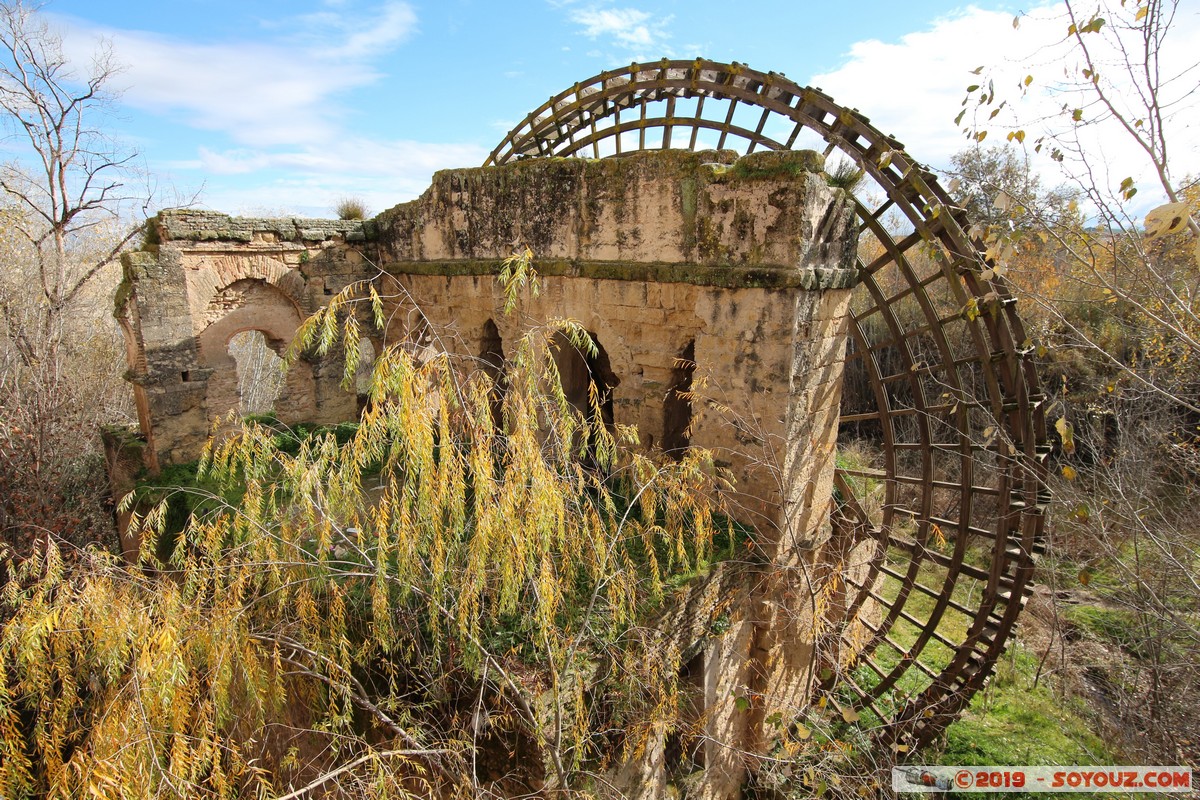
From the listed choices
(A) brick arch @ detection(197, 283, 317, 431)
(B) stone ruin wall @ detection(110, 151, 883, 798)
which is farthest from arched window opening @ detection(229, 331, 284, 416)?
(B) stone ruin wall @ detection(110, 151, 883, 798)

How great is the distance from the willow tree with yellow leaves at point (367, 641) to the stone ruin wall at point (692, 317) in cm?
74

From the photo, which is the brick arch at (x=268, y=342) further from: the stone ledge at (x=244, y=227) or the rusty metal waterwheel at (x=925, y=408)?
the rusty metal waterwheel at (x=925, y=408)

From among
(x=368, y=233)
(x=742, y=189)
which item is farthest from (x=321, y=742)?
(x=368, y=233)

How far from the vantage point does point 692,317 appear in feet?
18.1

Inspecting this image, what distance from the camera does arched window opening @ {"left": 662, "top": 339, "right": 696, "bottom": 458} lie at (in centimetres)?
591

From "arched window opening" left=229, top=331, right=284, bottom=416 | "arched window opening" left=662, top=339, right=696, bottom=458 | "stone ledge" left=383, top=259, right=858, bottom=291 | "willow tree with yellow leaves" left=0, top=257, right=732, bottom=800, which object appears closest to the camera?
"willow tree with yellow leaves" left=0, top=257, right=732, bottom=800

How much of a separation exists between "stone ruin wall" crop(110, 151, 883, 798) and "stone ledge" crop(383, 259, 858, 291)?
2cm

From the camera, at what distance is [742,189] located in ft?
16.6

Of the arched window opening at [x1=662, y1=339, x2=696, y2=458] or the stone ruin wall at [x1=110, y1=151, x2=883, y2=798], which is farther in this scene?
the arched window opening at [x1=662, y1=339, x2=696, y2=458]

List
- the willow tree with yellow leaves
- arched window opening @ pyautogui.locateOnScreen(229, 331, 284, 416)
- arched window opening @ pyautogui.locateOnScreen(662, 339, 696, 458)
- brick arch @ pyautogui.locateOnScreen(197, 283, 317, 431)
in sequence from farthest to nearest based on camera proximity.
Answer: arched window opening @ pyautogui.locateOnScreen(229, 331, 284, 416)
brick arch @ pyautogui.locateOnScreen(197, 283, 317, 431)
arched window opening @ pyautogui.locateOnScreen(662, 339, 696, 458)
the willow tree with yellow leaves

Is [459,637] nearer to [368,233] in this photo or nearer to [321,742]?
[321,742]

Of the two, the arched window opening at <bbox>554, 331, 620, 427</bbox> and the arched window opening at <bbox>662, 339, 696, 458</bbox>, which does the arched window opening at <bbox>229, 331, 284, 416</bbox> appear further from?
the arched window opening at <bbox>662, 339, 696, 458</bbox>

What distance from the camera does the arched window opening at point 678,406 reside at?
19.4 ft

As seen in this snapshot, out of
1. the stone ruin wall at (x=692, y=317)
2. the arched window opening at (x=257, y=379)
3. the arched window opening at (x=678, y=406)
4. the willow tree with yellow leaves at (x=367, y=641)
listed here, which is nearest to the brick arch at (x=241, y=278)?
the stone ruin wall at (x=692, y=317)
